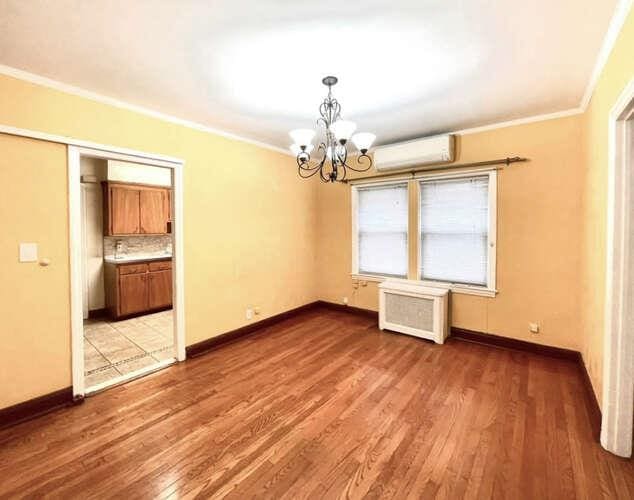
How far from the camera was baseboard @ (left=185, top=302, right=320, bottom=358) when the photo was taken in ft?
10.9

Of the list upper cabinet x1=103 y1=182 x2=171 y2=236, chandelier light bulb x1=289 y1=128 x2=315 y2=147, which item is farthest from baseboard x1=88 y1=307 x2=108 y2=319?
chandelier light bulb x1=289 y1=128 x2=315 y2=147

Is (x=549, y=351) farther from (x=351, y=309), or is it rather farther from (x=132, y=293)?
(x=132, y=293)

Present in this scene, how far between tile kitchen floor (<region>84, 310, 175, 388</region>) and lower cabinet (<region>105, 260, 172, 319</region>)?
201mm

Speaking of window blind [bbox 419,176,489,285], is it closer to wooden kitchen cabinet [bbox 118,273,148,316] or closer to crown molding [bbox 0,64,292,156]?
crown molding [bbox 0,64,292,156]

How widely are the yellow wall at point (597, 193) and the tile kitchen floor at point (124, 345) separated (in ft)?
12.9

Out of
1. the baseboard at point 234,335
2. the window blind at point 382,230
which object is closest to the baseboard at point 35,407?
the baseboard at point 234,335

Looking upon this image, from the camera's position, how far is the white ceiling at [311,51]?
159 centimetres

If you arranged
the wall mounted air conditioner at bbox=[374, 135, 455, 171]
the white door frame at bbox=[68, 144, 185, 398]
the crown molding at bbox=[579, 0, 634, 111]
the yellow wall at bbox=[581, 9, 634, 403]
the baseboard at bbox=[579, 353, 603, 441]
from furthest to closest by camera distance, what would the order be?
the wall mounted air conditioner at bbox=[374, 135, 455, 171] → the white door frame at bbox=[68, 144, 185, 398] → the baseboard at bbox=[579, 353, 603, 441] → the yellow wall at bbox=[581, 9, 634, 403] → the crown molding at bbox=[579, 0, 634, 111]

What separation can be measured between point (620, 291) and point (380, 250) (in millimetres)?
2837

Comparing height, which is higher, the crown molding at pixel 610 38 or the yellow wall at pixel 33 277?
the crown molding at pixel 610 38

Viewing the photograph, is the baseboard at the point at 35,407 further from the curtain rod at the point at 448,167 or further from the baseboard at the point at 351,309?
the curtain rod at the point at 448,167

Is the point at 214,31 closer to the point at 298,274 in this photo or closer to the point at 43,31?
the point at 43,31

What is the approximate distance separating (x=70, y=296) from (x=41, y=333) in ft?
1.05

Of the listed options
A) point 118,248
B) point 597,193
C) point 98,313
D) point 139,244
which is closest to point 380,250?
point 597,193
